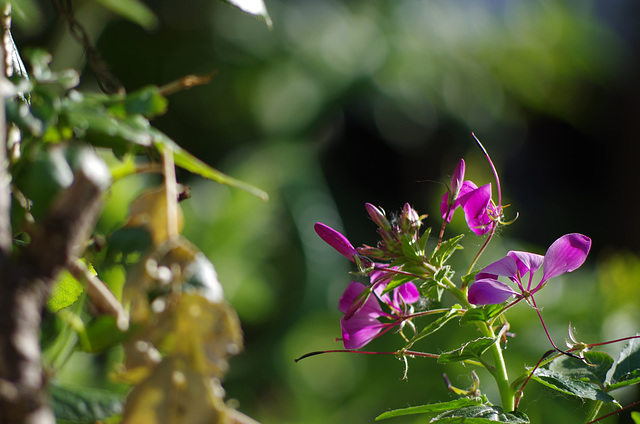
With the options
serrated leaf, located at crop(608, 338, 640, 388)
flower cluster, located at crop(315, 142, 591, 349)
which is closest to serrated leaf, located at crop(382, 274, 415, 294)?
flower cluster, located at crop(315, 142, 591, 349)

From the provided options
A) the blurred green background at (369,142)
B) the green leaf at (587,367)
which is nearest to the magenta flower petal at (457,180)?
the green leaf at (587,367)

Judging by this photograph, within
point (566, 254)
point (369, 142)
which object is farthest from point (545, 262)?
point (369, 142)

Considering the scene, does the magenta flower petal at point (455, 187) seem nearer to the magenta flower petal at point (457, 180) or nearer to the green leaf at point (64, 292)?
the magenta flower petal at point (457, 180)

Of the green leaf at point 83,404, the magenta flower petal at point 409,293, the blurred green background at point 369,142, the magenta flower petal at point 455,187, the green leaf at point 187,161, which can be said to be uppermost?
the green leaf at point 187,161

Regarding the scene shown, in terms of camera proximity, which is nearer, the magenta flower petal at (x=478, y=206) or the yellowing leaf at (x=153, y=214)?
the yellowing leaf at (x=153, y=214)

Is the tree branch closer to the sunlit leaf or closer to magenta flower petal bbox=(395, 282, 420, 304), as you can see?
the sunlit leaf
